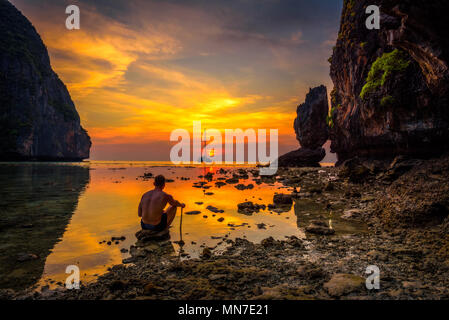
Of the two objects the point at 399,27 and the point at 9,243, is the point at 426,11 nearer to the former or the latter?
the point at 399,27

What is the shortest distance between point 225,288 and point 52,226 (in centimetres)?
961

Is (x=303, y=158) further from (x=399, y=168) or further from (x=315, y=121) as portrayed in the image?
(x=399, y=168)

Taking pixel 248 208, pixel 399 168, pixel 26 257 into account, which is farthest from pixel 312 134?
pixel 26 257

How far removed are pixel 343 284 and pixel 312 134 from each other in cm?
7495

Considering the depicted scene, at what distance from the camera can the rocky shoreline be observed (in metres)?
4.55

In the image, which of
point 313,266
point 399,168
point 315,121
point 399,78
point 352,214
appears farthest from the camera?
point 315,121

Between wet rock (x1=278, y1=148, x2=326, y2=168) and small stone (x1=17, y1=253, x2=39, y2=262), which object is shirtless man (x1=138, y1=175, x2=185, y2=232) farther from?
wet rock (x1=278, y1=148, x2=326, y2=168)

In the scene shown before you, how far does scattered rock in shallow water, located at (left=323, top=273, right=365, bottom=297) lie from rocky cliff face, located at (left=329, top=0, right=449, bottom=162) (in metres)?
12.1

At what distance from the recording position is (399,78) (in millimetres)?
18031

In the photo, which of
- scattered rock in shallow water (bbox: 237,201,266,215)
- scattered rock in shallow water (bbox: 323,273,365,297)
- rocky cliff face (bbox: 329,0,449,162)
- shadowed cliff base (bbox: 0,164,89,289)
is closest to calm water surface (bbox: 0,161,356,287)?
shadowed cliff base (bbox: 0,164,89,289)

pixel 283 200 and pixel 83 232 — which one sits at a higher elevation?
pixel 283 200

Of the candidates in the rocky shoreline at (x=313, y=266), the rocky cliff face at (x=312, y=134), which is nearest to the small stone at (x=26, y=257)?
the rocky shoreline at (x=313, y=266)

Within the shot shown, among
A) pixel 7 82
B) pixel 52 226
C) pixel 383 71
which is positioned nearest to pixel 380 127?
pixel 383 71
